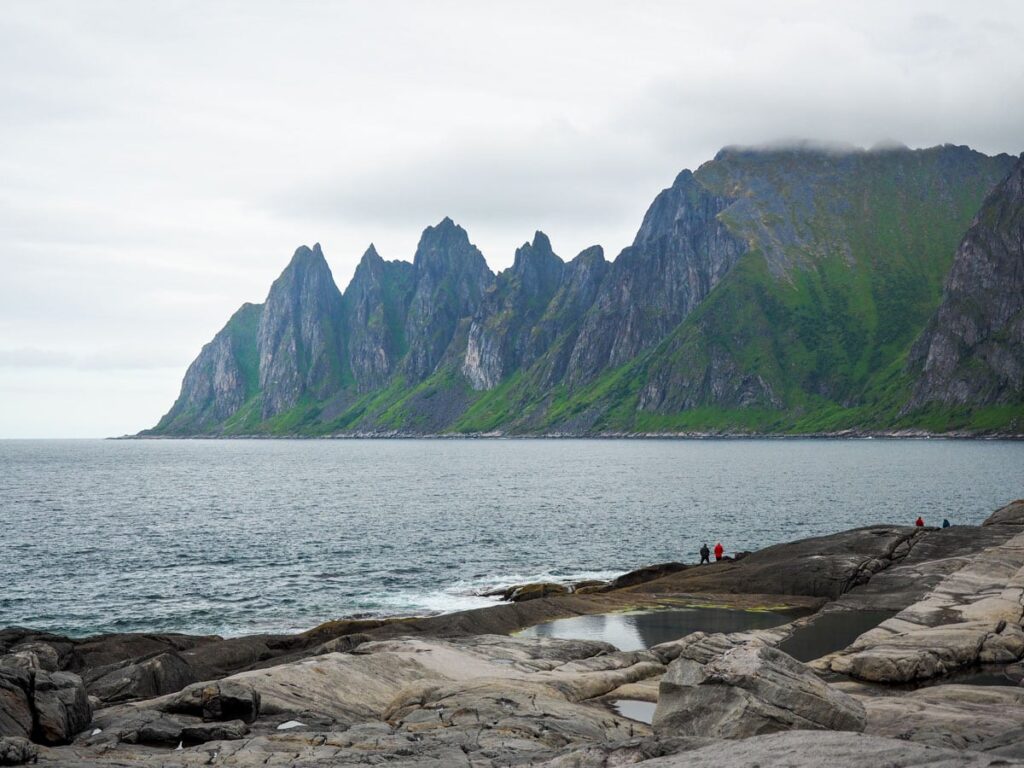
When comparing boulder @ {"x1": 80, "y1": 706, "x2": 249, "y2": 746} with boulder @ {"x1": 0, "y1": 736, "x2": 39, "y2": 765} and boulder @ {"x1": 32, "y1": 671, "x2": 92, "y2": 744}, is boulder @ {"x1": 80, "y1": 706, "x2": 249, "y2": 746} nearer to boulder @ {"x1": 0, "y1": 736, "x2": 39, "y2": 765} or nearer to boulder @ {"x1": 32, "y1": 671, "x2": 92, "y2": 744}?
boulder @ {"x1": 32, "y1": 671, "x2": 92, "y2": 744}

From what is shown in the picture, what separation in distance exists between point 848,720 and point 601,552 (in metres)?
63.5

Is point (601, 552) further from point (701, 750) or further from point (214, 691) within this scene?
point (701, 750)

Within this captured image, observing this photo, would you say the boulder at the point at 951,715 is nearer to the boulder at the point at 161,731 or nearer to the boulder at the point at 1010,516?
the boulder at the point at 161,731

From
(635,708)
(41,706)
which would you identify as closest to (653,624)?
(635,708)

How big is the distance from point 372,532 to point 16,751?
80.8 meters

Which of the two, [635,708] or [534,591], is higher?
[635,708]

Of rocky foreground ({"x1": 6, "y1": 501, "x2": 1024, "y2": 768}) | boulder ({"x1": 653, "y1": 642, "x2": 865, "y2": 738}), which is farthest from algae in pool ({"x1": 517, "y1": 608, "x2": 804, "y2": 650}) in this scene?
boulder ({"x1": 653, "y1": 642, "x2": 865, "y2": 738})

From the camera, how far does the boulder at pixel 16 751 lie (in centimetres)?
1847

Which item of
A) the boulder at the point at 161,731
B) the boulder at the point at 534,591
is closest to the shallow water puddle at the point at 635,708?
the boulder at the point at 161,731

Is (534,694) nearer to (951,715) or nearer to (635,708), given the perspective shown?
(635,708)

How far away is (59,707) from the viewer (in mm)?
23422

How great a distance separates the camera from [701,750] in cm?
1584

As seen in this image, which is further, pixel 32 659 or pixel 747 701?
pixel 32 659

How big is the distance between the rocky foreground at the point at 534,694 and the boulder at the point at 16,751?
5cm
